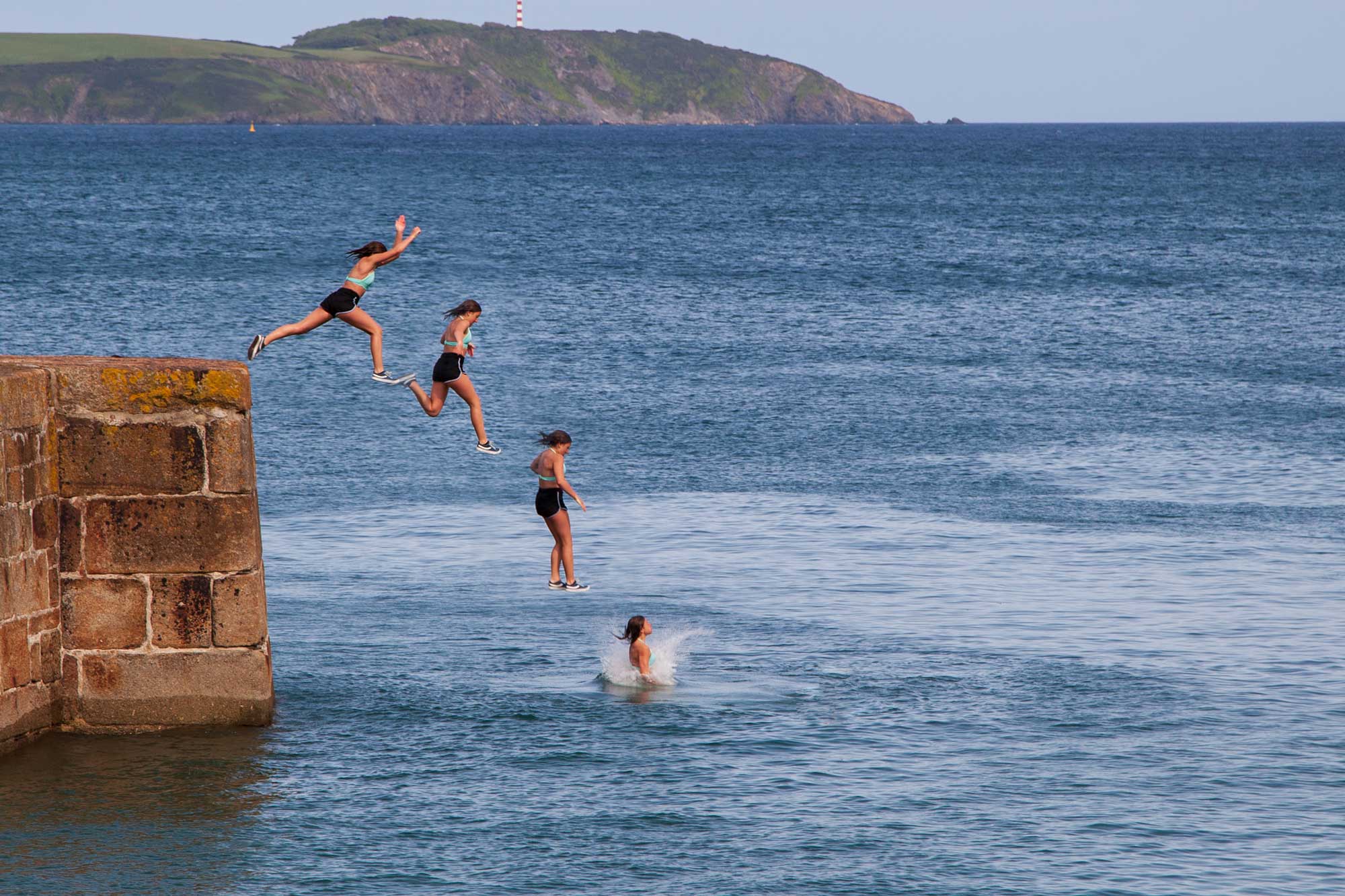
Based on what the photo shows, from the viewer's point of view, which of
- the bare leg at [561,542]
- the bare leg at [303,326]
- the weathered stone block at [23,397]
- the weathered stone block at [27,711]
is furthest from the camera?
the bare leg at [561,542]

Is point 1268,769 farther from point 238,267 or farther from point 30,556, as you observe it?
point 238,267

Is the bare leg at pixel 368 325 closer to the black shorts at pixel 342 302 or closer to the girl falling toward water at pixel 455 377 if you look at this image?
the black shorts at pixel 342 302

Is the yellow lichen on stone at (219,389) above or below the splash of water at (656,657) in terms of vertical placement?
above

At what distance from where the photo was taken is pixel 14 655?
17328mm

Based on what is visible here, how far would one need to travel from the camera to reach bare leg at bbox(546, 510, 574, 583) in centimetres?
2022

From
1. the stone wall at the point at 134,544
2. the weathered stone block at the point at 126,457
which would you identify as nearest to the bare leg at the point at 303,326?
the stone wall at the point at 134,544

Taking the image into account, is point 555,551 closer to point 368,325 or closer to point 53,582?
point 368,325

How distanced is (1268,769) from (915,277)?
5609 cm

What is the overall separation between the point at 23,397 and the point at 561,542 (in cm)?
640

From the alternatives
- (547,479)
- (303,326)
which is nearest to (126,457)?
(303,326)

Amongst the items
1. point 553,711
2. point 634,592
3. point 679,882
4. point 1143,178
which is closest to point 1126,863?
point 679,882

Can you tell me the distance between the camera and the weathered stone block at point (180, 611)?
59.5 feet

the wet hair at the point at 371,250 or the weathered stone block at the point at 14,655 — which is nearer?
the weathered stone block at the point at 14,655

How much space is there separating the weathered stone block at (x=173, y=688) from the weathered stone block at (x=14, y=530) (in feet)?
5.36
